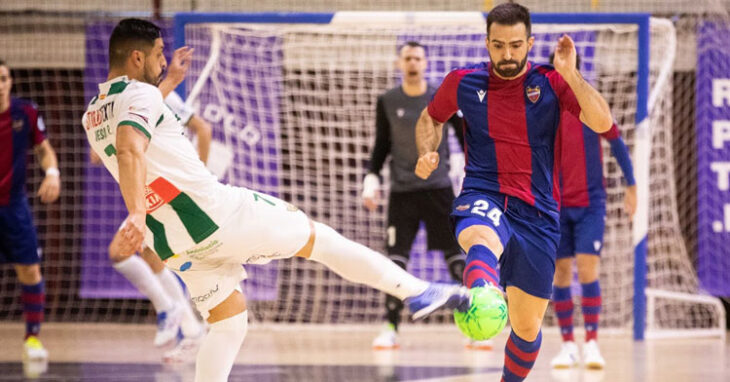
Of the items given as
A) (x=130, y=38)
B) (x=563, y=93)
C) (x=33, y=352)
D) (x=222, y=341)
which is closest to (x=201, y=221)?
(x=222, y=341)

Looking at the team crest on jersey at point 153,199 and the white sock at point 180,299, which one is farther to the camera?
the white sock at point 180,299

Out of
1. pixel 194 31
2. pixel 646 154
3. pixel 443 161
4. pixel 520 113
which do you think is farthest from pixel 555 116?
pixel 194 31

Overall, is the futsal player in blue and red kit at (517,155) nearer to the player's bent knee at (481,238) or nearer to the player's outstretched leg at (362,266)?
the player's bent knee at (481,238)

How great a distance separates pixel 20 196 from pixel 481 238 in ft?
14.4

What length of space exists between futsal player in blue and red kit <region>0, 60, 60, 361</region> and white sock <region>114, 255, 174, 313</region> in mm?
681

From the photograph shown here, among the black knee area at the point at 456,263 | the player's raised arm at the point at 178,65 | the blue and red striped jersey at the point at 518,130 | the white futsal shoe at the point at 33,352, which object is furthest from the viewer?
the black knee area at the point at 456,263

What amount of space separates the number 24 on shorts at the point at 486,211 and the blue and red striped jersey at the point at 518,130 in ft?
0.44

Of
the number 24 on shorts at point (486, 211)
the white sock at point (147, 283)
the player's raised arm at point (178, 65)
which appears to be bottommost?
the white sock at point (147, 283)

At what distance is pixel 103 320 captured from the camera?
948cm

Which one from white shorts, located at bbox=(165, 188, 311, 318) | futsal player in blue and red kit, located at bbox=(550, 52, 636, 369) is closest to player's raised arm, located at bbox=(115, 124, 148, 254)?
white shorts, located at bbox=(165, 188, 311, 318)

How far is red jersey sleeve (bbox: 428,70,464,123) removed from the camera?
416 centimetres

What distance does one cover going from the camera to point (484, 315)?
3.32 m

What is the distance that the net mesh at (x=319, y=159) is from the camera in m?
8.85

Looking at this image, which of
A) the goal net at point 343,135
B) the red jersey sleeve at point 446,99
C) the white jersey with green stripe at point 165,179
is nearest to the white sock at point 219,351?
the white jersey with green stripe at point 165,179
